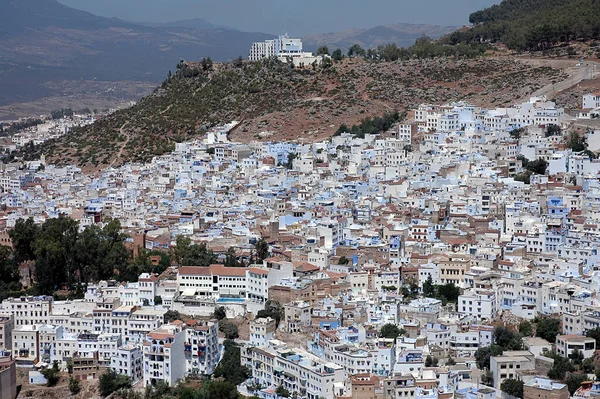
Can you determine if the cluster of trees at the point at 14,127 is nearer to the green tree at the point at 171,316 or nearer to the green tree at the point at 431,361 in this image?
the green tree at the point at 171,316

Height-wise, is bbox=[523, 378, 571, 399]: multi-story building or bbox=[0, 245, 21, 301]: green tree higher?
bbox=[0, 245, 21, 301]: green tree

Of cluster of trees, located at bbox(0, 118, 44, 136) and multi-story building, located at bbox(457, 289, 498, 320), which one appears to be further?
cluster of trees, located at bbox(0, 118, 44, 136)

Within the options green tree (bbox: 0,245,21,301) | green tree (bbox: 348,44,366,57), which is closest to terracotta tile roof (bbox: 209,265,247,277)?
green tree (bbox: 0,245,21,301)

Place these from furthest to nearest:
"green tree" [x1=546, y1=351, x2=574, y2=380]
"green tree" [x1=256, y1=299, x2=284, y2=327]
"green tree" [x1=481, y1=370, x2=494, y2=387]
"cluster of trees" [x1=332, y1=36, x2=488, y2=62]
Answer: "cluster of trees" [x1=332, y1=36, x2=488, y2=62] → "green tree" [x1=256, y1=299, x2=284, y2=327] → "green tree" [x1=481, y1=370, x2=494, y2=387] → "green tree" [x1=546, y1=351, x2=574, y2=380]

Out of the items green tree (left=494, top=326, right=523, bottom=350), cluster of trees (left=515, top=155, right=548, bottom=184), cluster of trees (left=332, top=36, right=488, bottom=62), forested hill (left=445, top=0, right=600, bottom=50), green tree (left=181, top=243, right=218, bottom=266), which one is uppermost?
forested hill (left=445, top=0, right=600, bottom=50)

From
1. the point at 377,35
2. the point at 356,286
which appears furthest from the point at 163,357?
the point at 377,35

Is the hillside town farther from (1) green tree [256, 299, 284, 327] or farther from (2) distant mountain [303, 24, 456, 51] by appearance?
(2) distant mountain [303, 24, 456, 51]

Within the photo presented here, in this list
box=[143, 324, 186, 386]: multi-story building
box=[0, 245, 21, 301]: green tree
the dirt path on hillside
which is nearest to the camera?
box=[143, 324, 186, 386]: multi-story building

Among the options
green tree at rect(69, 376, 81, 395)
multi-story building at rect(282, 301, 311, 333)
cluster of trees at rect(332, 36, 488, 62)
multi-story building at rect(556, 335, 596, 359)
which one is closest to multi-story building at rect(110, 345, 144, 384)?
green tree at rect(69, 376, 81, 395)
